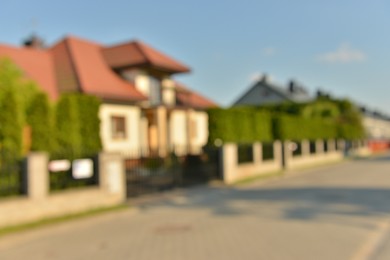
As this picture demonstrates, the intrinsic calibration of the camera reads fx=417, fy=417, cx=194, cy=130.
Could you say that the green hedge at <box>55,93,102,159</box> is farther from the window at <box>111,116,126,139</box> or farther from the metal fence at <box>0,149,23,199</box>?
the window at <box>111,116,126,139</box>

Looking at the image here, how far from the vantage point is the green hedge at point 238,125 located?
20.8 m

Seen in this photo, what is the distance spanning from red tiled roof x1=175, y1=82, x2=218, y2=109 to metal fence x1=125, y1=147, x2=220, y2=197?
998cm

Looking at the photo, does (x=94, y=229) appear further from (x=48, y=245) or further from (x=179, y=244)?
(x=179, y=244)

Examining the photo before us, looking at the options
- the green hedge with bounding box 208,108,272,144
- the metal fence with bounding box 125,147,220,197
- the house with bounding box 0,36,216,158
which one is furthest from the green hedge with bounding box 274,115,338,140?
the metal fence with bounding box 125,147,220,197

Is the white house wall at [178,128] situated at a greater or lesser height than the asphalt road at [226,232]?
greater

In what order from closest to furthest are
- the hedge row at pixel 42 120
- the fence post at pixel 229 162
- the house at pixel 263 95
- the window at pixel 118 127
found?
the hedge row at pixel 42 120
the fence post at pixel 229 162
the window at pixel 118 127
the house at pixel 263 95

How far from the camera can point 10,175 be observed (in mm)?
9312

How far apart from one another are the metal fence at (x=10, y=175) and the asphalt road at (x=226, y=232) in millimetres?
1249

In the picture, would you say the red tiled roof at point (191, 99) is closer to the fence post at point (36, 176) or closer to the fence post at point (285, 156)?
the fence post at point (285, 156)

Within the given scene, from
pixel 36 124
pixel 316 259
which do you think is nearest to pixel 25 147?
pixel 36 124

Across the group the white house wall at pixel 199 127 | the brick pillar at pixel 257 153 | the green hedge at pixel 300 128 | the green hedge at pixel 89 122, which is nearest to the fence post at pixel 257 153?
the brick pillar at pixel 257 153

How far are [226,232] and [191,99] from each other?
22.5 metres

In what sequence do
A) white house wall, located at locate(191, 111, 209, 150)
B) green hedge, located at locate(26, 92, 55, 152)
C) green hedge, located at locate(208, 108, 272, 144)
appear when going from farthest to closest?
white house wall, located at locate(191, 111, 209, 150) < green hedge, located at locate(208, 108, 272, 144) < green hedge, located at locate(26, 92, 55, 152)

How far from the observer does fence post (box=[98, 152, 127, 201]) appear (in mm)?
11352
